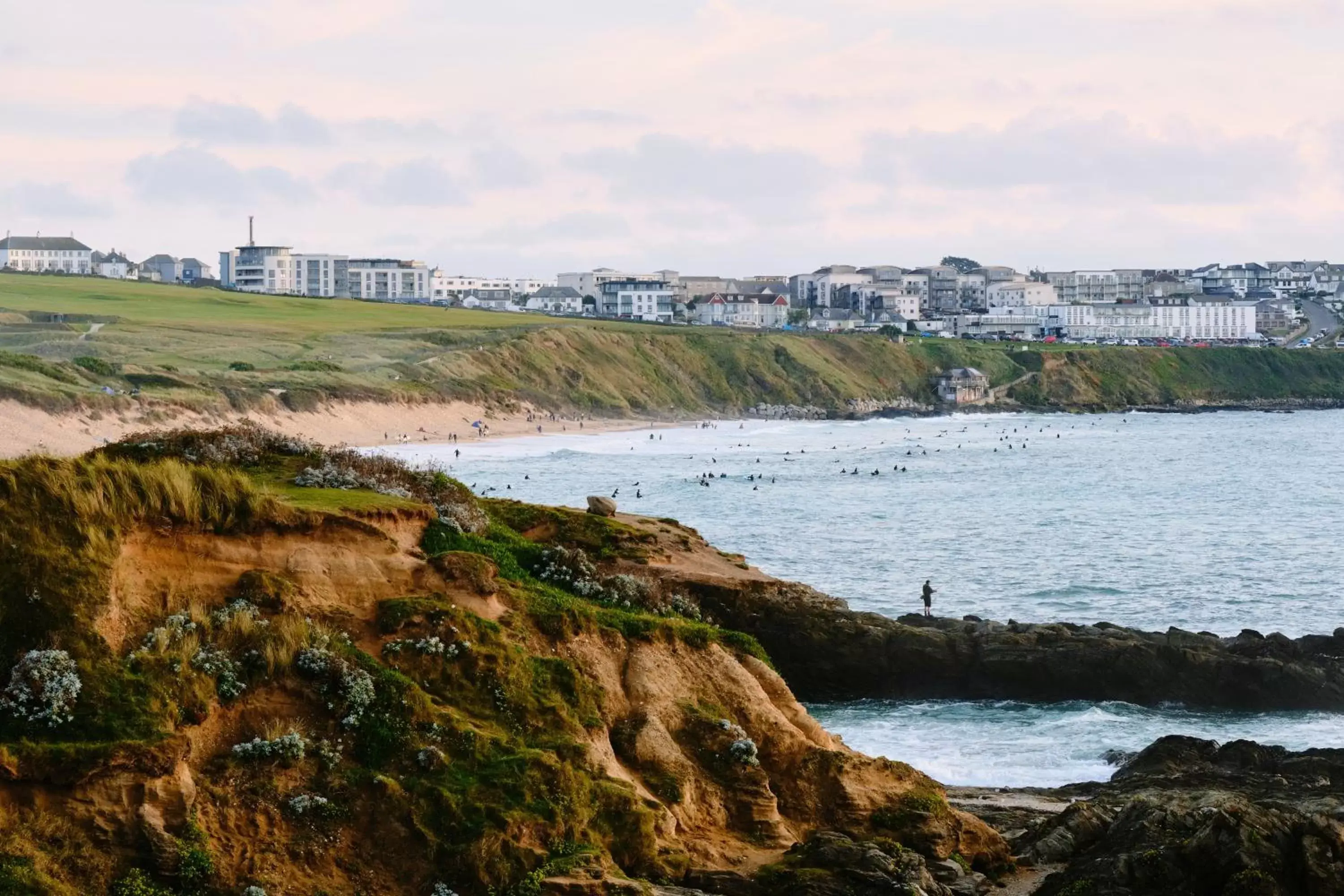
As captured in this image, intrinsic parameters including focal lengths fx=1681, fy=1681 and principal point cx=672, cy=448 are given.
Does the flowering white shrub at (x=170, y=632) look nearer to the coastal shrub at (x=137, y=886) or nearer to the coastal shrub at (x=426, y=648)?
the coastal shrub at (x=426, y=648)

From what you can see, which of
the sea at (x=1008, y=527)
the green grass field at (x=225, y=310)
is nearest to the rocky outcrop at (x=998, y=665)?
the sea at (x=1008, y=527)

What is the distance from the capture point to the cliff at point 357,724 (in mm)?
14680

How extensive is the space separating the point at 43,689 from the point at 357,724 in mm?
2908

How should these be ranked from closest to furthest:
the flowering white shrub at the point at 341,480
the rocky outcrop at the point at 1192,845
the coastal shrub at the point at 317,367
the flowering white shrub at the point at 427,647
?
the rocky outcrop at the point at 1192,845 → the flowering white shrub at the point at 427,647 → the flowering white shrub at the point at 341,480 → the coastal shrub at the point at 317,367

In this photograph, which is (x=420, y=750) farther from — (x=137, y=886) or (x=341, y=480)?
(x=341, y=480)

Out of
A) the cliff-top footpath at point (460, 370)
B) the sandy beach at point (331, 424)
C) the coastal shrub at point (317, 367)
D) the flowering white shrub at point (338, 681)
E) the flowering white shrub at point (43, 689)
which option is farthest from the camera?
the coastal shrub at point (317, 367)

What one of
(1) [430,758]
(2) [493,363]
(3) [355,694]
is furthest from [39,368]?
(1) [430,758]

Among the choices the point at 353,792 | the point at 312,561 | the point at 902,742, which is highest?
the point at 312,561

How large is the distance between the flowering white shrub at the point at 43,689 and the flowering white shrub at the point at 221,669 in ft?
3.83

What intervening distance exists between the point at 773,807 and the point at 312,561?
5.62 meters

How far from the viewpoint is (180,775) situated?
48.7 ft

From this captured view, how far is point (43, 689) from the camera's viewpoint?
15.0 m

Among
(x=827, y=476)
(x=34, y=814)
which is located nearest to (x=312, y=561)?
(x=34, y=814)

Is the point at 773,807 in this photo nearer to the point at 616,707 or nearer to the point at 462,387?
the point at 616,707
